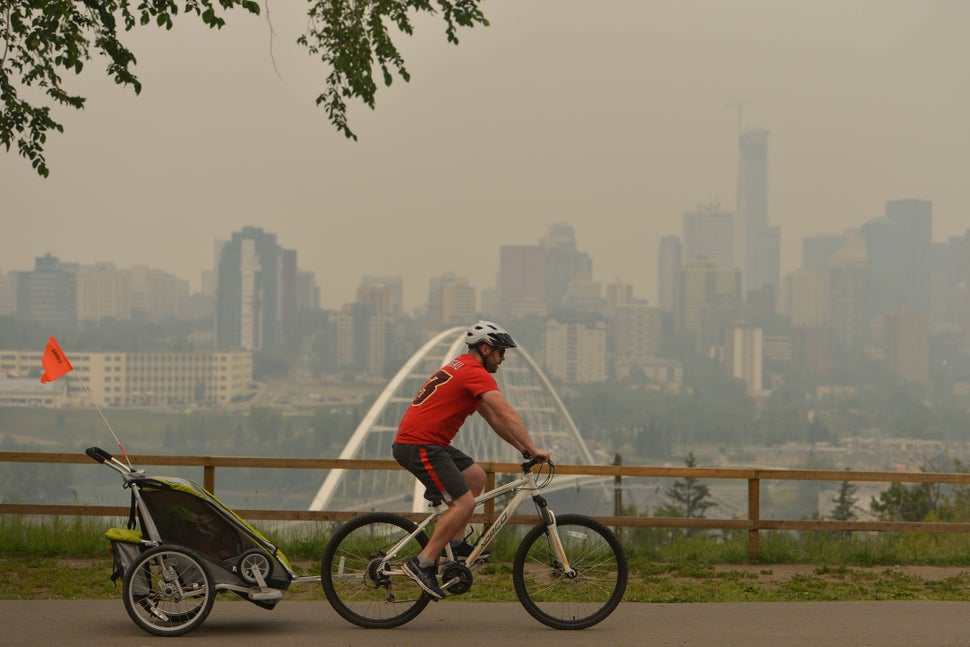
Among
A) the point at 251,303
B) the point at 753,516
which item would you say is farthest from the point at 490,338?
the point at 251,303

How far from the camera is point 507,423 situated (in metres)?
7.00

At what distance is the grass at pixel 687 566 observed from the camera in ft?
29.9

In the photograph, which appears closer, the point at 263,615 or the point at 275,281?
the point at 263,615

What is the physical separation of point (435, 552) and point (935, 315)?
627ft

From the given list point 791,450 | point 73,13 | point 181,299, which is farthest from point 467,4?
point 181,299

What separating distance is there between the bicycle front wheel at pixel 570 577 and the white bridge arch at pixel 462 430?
55.7m

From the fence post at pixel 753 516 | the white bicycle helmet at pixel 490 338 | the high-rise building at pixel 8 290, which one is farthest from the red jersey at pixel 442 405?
the high-rise building at pixel 8 290

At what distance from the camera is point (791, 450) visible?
15625 cm

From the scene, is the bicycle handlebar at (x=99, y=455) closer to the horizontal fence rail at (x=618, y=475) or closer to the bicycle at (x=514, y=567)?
the bicycle at (x=514, y=567)

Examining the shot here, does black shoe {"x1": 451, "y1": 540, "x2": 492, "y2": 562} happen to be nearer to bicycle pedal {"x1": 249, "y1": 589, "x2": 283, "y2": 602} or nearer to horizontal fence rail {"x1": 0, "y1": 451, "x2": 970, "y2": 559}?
bicycle pedal {"x1": 249, "y1": 589, "x2": 283, "y2": 602}

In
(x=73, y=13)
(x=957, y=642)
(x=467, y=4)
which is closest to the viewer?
(x=957, y=642)

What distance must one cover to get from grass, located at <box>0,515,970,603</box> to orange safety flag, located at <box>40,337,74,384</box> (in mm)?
1854

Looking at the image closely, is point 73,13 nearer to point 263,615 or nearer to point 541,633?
point 263,615

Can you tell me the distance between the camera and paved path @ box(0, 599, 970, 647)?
702 cm
